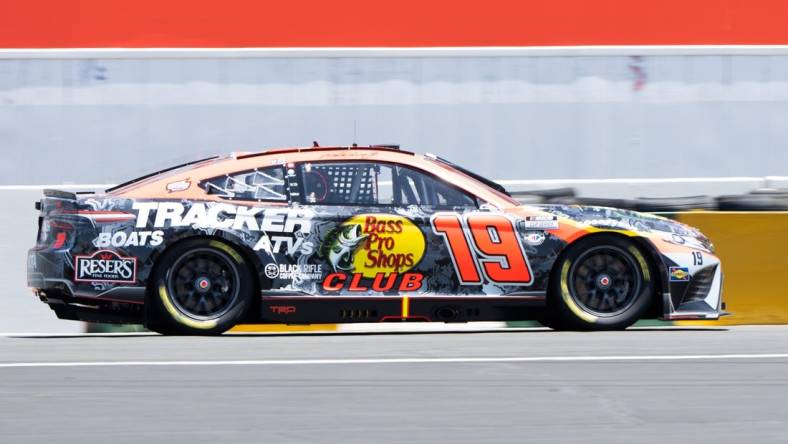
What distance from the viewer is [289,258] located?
30.3 feet

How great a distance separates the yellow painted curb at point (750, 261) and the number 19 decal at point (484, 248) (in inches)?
73.0

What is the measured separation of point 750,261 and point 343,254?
336 cm

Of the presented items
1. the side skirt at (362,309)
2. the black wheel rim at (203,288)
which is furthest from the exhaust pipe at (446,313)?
the black wheel rim at (203,288)

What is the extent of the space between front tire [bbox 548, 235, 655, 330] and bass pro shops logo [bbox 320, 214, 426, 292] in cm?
98

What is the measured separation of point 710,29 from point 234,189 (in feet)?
34.9

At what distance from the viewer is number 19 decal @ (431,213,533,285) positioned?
9297 millimetres

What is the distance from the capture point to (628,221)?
9.49 metres

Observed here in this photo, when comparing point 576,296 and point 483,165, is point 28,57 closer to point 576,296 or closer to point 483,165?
point 483,165

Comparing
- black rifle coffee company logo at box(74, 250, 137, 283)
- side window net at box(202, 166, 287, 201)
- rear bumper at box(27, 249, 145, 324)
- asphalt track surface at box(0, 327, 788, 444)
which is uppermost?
side window net at box(202, 166, 287, 201)

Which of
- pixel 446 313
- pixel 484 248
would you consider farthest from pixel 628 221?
pixel 446 313

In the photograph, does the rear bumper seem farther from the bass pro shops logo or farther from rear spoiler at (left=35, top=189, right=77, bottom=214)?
the bass pro shops logo

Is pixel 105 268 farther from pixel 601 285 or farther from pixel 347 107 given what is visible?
pixel 347 107

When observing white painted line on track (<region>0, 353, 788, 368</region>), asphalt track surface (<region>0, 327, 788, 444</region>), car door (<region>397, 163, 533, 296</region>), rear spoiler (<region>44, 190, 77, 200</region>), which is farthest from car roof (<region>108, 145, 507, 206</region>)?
white painted line on track (<region>0, 353, 788, 368</region>)

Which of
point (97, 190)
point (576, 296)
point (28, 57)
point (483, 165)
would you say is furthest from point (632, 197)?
point (28, 57)
